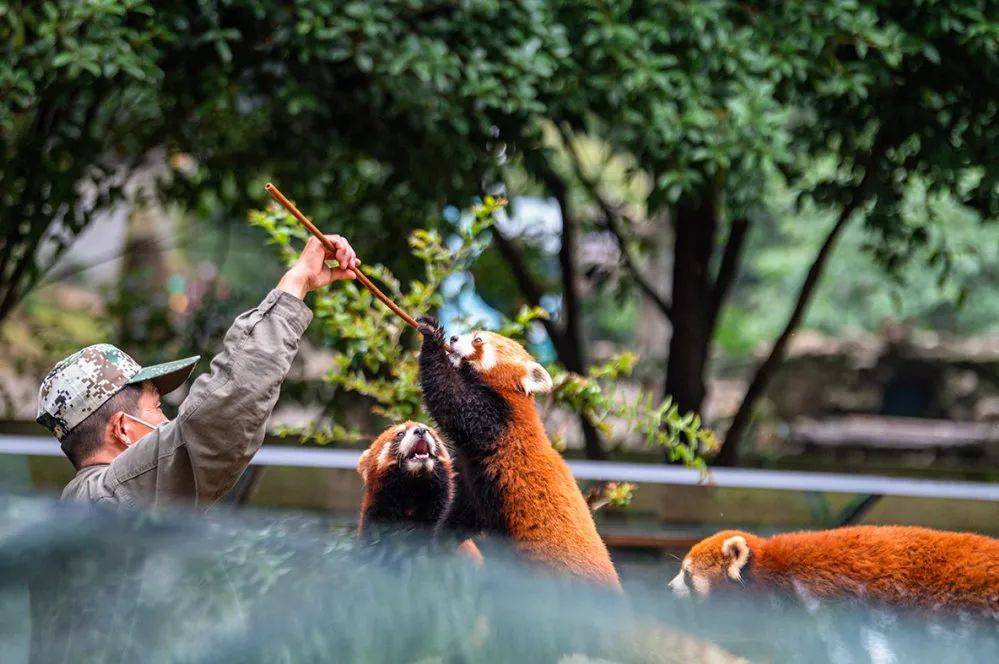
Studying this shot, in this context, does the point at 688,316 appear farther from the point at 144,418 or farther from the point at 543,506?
the point at 144,418

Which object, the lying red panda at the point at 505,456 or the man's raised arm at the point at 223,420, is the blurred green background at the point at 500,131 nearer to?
the lying red panda at the point at 505,456

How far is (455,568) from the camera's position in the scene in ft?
6.52

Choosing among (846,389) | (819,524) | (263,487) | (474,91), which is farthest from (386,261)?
(846,389)

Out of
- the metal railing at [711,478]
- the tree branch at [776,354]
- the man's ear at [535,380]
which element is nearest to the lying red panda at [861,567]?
the man's ear at [535,380]

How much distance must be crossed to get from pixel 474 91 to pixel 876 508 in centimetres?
222

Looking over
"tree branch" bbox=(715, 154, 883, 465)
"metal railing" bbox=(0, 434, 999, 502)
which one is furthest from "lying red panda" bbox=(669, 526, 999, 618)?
"tree branch" bbox=(715, 154, 883, 465)

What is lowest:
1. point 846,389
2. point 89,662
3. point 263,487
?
point 846,389

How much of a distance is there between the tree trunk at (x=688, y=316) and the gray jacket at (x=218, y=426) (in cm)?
403

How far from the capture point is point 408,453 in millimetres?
2461

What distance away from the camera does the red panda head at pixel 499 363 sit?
8.32 ft

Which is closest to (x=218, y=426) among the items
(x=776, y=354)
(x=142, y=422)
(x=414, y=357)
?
(x=142, y=422)

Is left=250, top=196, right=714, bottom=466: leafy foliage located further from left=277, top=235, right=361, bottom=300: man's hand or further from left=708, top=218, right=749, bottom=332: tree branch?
left=708, top=218, right=749, bottom=332: tree branch

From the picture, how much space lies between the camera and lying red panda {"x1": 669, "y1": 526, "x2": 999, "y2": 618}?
234 cm

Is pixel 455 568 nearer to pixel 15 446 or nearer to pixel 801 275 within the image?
pixel 15 446
